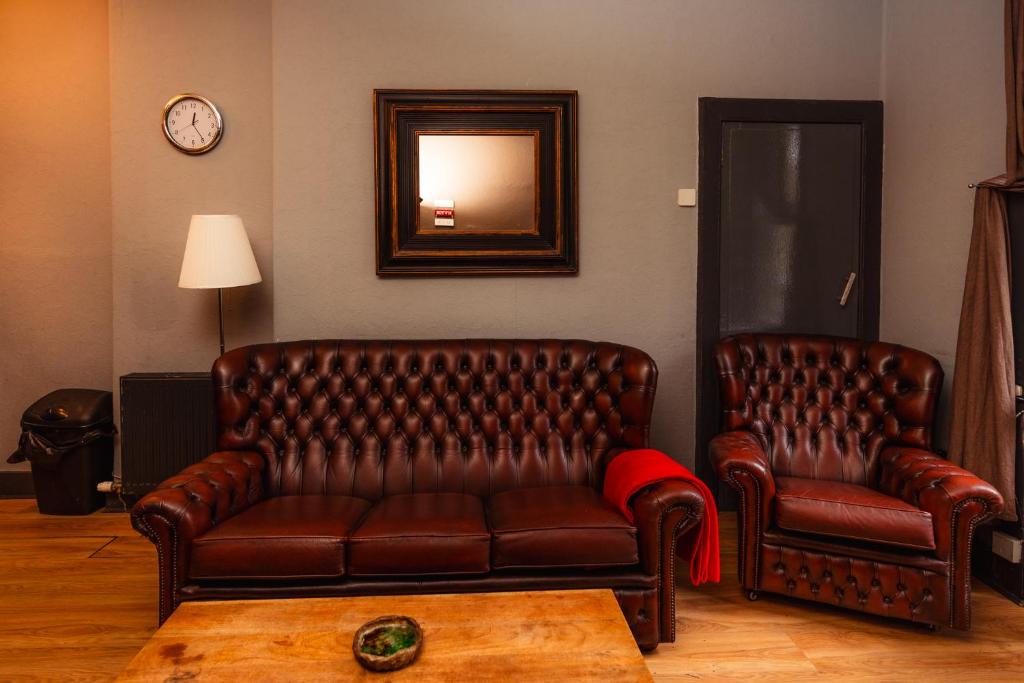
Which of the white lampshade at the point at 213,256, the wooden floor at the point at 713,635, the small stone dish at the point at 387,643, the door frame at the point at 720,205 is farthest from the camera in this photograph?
the door frame at the point at 720,205

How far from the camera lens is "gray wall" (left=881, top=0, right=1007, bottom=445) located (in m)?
3.22

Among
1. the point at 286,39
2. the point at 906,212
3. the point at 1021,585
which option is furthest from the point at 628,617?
Answer: the point at 286,39

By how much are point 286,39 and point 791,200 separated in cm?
264

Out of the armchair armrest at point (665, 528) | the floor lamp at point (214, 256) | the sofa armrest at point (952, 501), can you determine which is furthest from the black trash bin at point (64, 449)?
the sofa armrest at point (952, 501)

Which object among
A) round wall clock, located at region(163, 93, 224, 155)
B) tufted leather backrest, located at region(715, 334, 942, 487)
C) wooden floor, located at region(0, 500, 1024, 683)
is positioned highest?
round wall clock, located at region(163, 93, 224, 155)

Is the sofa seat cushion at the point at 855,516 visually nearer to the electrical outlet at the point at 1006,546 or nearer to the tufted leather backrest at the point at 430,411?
the electrical outlet at the point at 1006,546

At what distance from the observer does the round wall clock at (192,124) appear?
3.89 metres

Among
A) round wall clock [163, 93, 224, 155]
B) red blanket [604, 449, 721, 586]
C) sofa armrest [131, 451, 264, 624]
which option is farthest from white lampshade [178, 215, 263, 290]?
red blanket [604, 449, 721, 586]

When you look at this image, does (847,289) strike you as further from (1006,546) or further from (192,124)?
(192,124)

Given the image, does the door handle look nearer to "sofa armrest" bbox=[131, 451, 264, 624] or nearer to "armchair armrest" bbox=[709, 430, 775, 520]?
"armchair armrest" bbox=[709, 430, 775, 520]

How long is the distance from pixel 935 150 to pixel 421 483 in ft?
9.08

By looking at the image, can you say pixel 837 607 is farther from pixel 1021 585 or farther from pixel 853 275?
pixel 853 275

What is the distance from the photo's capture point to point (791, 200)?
3.90m

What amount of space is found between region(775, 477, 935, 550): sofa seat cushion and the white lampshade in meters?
2.54
